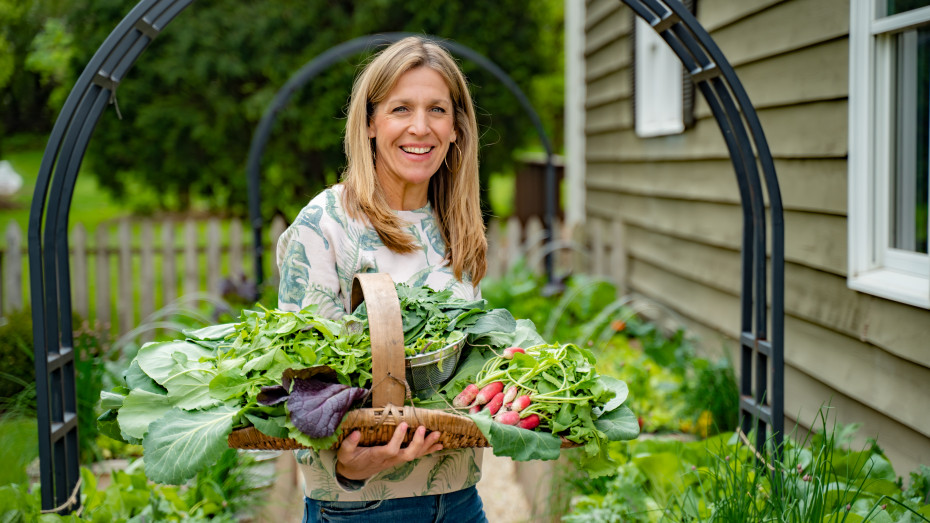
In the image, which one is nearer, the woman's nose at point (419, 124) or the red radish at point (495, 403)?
the red radish at point (495, 403)

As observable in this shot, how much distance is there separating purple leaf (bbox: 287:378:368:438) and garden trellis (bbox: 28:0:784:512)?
1.22 meters

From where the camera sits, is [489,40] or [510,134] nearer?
[489,40]

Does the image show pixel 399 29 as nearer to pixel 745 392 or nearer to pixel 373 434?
pixel 745 392

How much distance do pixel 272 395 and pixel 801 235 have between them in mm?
2683

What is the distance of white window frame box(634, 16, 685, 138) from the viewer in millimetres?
5691

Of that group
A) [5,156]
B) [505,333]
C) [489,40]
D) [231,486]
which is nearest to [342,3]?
[489,40]

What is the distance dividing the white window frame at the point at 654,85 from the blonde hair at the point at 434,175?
12.4ft

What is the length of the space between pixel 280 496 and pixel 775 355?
2.09m

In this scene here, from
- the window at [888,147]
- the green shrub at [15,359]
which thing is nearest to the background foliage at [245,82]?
the green shrub at [15,359]

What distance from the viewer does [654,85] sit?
6.06 metres

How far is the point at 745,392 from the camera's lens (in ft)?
8.86

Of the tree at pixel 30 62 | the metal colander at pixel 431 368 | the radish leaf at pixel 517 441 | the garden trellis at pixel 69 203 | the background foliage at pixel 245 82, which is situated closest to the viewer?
the radish leaf at pixel 517 441

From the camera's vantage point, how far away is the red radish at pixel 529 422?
5.37 feet

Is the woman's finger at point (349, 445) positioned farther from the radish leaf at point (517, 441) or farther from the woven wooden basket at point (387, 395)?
the radish leaf at point (517, 441)
